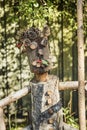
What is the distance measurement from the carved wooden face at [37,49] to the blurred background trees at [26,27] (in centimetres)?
156

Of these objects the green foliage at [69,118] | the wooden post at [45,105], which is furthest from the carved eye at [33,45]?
the green foliage at [69,118]

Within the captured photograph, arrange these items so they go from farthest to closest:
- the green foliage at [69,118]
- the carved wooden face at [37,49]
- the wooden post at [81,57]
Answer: the green foliage at [69,118] < the carved wooden face at [37,49] < the wooden post at [81,57]

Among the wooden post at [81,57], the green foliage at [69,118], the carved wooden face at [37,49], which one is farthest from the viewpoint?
the green foliage at [69,118]

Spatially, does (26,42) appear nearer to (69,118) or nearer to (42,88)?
(42,88)

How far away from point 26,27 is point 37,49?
174cm

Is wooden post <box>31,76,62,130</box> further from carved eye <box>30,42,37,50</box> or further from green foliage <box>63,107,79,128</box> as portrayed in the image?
green foliage <box>63,107,79,128</box>

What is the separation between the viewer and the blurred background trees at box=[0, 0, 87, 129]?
4461mm

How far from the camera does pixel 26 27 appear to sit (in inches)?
177

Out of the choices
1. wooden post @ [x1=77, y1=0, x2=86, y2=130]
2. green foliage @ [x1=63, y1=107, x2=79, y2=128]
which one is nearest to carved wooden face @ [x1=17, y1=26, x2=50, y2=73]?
wooden post @ [x1=77, y1=0, x2=86, y2=130]

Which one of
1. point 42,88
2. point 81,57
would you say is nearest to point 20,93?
point 42,88

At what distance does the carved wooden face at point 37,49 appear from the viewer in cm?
277

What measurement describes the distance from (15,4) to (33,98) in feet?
6.34

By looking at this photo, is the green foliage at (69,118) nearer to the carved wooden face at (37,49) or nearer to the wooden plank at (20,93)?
the wooden plank at (20,93)

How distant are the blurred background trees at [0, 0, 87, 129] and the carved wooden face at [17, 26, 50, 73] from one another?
1.56m
